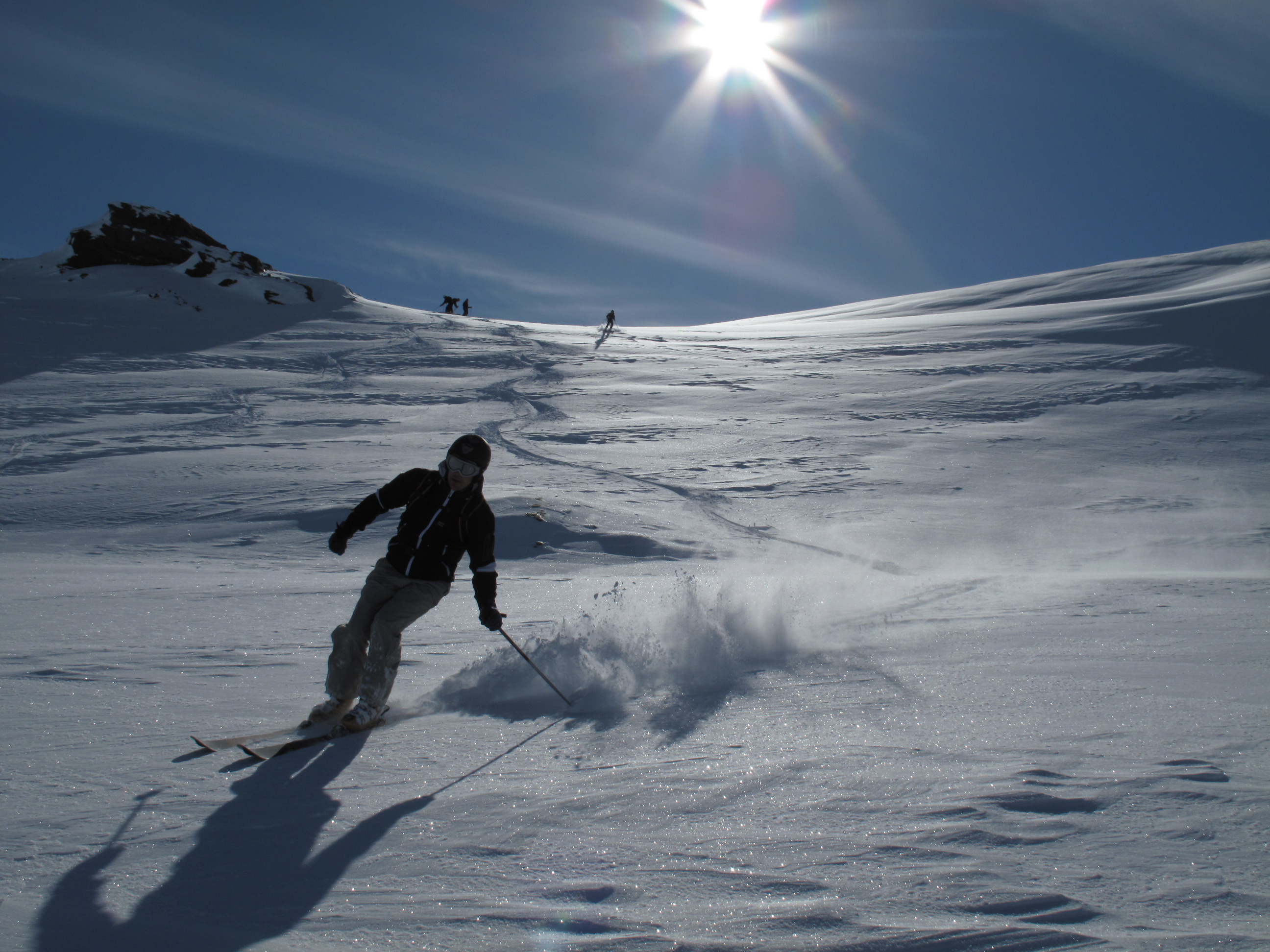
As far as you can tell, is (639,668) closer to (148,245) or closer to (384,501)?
(384,501)

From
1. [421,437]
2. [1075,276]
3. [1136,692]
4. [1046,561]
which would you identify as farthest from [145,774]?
[1075,276]

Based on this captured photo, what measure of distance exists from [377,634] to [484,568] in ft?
2.10

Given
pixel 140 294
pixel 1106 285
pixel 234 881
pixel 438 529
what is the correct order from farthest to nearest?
pixel 1106 285 → pixel 140 294 → pixel 438 529 → pixel 234 881

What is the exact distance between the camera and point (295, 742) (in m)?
3.56

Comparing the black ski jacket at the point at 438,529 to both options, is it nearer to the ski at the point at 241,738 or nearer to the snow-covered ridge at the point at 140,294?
the ski at the point at 241,738

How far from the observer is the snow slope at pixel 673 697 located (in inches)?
87.7

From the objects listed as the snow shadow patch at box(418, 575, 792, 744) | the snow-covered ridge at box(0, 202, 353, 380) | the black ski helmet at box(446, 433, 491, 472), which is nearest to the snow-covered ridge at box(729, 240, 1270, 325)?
the snow-covered ridge at box(0, 202, 353, 380)

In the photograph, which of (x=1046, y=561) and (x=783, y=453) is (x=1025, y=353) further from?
(x=1046, y=561)

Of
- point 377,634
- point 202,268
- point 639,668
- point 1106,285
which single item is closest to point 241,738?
point 377,634

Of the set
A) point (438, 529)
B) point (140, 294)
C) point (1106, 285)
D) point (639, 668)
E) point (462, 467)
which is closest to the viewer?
point (462, 467)

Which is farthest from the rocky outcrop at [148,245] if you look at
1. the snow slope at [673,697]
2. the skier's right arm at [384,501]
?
the skier's right arm at [384,501]

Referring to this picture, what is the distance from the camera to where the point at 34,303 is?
26.2 metres

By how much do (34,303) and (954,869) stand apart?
33.0 m

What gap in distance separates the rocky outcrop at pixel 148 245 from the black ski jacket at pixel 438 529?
32.4 m
